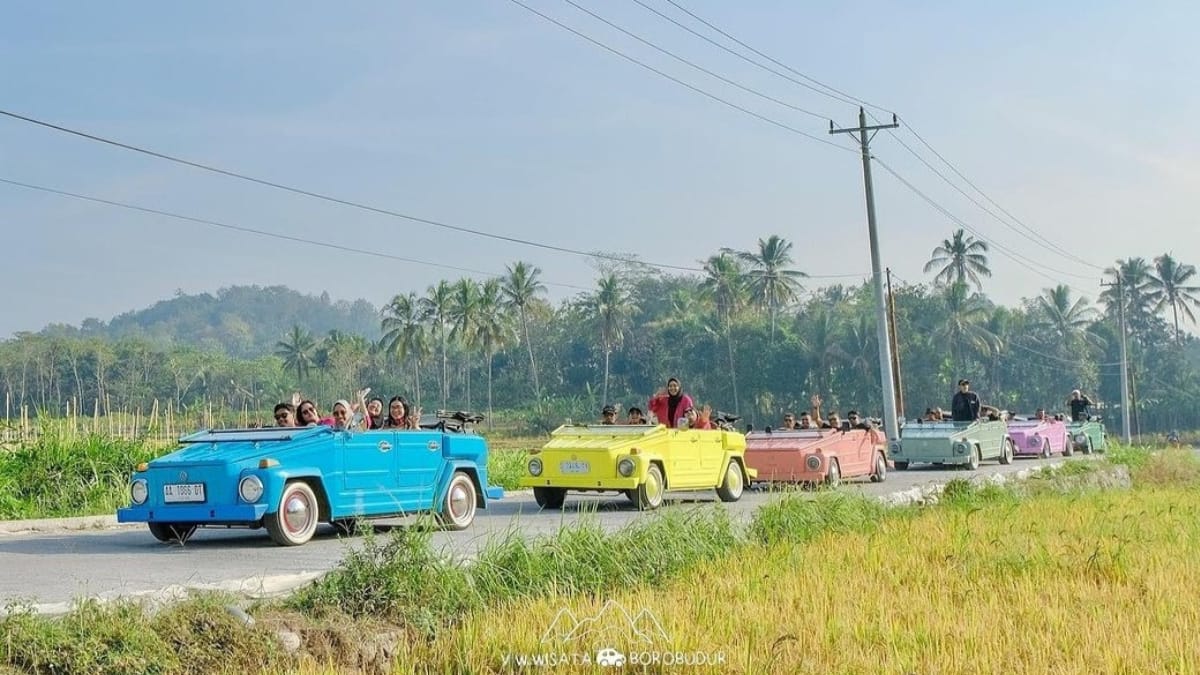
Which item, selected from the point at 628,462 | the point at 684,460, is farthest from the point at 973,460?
the point at 628,462

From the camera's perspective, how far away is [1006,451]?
31.9m

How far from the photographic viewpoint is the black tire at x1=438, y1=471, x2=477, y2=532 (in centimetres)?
1503

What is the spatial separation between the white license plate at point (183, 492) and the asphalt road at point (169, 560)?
1.69 ft

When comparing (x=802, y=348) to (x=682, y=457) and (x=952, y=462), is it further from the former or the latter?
(x=682, y=457)

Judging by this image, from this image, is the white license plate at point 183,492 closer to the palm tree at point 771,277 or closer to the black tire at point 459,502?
the black tire at point 459,502

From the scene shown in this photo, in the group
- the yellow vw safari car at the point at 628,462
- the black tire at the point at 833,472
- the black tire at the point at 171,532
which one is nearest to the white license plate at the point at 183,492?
the black tire at the point at 171,532

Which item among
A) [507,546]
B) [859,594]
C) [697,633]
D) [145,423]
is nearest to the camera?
[697,633]

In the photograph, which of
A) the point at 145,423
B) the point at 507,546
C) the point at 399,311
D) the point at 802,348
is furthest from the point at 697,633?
the point at 399,311

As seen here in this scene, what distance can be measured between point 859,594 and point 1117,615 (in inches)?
63.4

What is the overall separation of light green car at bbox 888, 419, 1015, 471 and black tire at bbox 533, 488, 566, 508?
13356 mm

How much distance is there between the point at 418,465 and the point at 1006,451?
20.9 meters

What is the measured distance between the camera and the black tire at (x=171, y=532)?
13.5m

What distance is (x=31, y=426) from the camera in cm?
2038

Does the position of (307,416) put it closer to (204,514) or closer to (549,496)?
(204,514)
